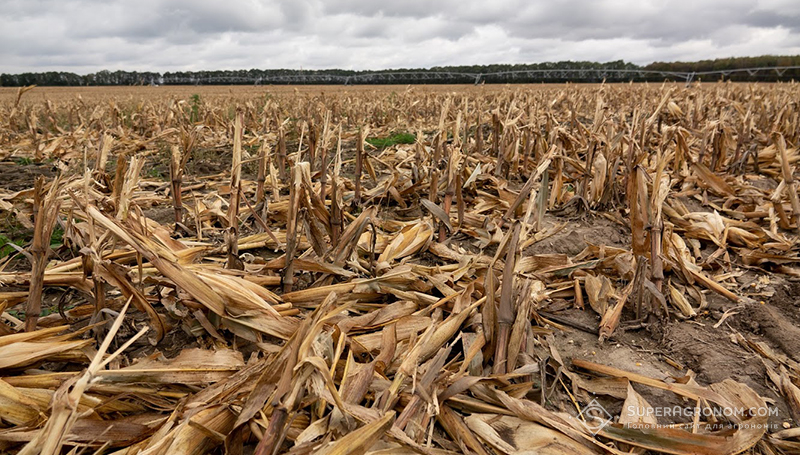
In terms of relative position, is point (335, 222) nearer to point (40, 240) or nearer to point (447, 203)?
point (447, 203)

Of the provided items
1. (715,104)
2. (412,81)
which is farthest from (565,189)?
(412,81)

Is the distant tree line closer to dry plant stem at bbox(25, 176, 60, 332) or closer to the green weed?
the green weed

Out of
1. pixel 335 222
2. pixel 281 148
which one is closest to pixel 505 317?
pixel 335 222

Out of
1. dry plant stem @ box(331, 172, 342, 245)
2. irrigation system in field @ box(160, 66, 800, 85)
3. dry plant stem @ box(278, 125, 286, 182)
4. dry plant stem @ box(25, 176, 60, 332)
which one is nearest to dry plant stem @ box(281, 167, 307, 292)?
dry plant stem @ box(331, 172, 342, 245)

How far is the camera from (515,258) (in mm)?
1870

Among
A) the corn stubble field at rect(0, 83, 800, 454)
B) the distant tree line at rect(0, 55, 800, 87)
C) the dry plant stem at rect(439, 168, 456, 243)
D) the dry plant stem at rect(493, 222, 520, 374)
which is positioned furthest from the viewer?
the distant tree line at rect(0, 55, 800, 87)

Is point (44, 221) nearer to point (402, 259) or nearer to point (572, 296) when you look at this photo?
point (402, 259)

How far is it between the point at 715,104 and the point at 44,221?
36.4 feet

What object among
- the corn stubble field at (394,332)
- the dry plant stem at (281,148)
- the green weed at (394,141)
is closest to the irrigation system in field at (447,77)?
the green weed at (394,141)
